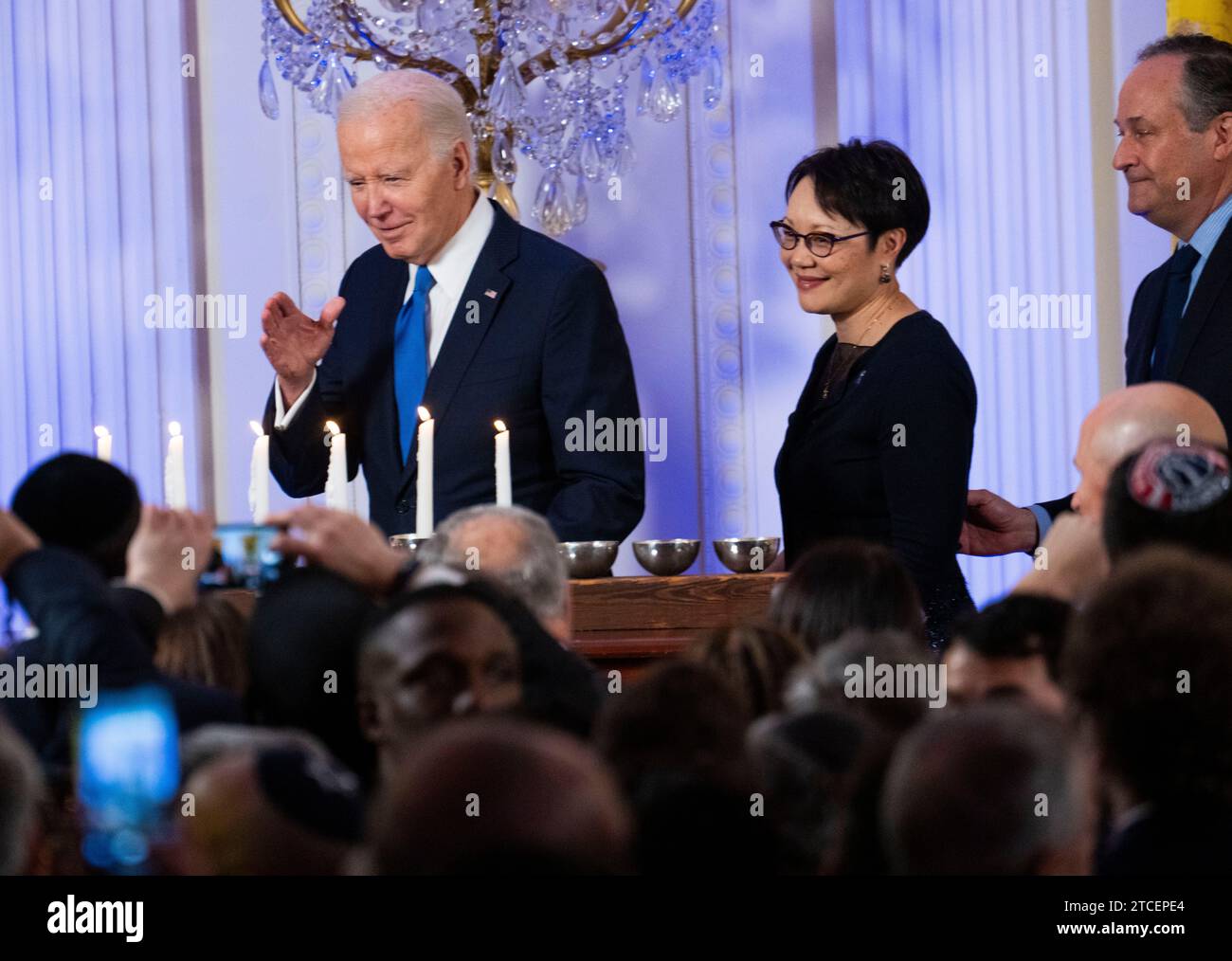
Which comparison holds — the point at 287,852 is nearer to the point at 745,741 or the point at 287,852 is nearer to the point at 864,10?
the point at 745,741

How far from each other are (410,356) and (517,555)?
1.18m

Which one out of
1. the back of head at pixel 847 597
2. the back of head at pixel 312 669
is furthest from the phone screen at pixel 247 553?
the back of head at pixel 847 597

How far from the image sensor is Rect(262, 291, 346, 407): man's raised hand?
2.82 m

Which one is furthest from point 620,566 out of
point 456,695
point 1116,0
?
point 456,695

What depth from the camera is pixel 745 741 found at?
48.5 inches

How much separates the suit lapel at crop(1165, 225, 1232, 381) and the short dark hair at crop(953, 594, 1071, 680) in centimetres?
148

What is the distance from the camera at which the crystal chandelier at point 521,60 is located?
3.73 m

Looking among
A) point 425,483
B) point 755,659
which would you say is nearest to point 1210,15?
point 425,483

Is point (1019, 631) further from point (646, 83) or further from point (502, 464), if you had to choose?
point (646, 83)

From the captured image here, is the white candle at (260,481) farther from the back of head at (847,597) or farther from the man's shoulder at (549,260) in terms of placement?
the back of head at (847,597)

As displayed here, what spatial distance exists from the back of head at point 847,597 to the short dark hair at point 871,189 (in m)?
1.23

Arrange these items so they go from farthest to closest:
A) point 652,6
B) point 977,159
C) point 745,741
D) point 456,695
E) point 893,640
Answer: point 977,159
point 652,6
point 893,640
point 456,695
point 745,741

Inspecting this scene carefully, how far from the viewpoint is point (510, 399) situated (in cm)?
296
